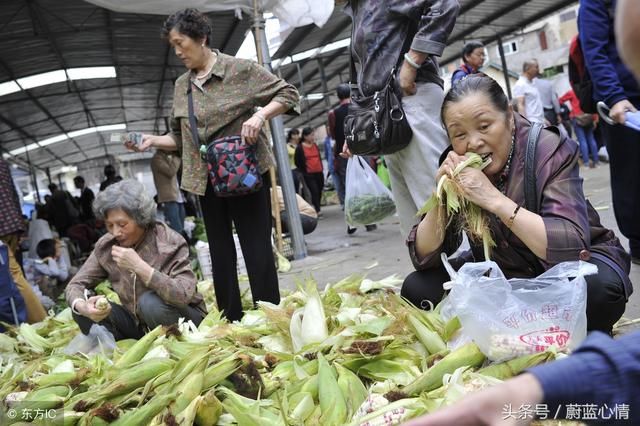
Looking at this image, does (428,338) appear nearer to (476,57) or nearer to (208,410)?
(208,410)

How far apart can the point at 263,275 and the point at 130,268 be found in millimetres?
767

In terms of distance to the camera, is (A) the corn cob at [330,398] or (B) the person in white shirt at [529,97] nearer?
(A) the corn cob at [330,398]

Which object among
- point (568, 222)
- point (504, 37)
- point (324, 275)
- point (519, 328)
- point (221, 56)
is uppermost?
point (504, 37)

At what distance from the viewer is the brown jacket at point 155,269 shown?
324 cm

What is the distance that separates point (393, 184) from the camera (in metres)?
3.42

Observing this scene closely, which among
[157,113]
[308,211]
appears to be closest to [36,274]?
[308,211]

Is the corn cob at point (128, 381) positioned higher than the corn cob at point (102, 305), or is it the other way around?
the corn cob at point (102, 305)

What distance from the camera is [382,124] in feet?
9.99

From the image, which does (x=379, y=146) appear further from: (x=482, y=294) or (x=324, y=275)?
(x=324, y=275)

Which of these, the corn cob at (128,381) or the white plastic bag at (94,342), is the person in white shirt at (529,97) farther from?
the corn cob at (128,381)

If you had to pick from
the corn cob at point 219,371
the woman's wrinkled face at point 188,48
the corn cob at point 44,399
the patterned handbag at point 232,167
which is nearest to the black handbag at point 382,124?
the patterned handbag at point 232,167

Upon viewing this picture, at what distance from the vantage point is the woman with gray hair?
3135mm

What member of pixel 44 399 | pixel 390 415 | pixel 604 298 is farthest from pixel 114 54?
pixel 390 415

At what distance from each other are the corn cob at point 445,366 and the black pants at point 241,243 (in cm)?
160
